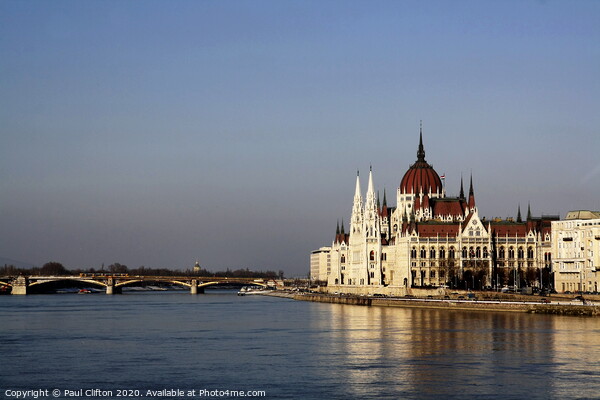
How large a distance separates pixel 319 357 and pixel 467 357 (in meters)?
6.99

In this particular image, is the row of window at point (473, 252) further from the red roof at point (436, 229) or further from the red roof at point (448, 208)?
the red roof at point (448, 208)

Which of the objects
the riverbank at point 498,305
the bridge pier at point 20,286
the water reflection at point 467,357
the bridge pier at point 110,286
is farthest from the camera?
the bridge pier at point 110,286

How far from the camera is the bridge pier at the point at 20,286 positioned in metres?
172

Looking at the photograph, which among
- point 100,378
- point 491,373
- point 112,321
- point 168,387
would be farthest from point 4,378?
point 112,321

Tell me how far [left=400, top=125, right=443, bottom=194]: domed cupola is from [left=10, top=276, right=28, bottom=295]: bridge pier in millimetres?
64816

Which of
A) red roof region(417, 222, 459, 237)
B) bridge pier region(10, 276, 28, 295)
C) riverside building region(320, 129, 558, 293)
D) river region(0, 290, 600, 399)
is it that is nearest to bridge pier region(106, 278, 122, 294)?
bridge pier region(10, 276, 28, 295)

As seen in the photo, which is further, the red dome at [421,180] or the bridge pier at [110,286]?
the bridge pier at [110,286]

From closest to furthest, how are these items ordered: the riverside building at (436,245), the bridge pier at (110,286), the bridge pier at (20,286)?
the riverside building at (436,245)
the bridge pier at (20,286)
the bridge pier at (110,286)

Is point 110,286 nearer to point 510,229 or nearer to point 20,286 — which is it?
point 20,286

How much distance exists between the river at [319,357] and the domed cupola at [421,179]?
253 ft

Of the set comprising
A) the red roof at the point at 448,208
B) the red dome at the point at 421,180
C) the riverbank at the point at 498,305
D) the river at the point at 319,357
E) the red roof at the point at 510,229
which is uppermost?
the red dome at the point at 421,180

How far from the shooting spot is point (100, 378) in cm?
4169

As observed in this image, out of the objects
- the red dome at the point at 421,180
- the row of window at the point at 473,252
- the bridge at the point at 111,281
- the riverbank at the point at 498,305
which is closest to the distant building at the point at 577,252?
the riverbank at the point at 498,305

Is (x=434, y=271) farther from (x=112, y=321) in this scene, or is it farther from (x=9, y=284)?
(x=9, y=284)
